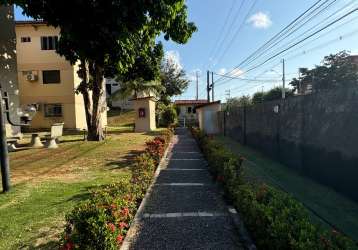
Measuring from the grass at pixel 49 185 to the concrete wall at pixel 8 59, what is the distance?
4.26 m

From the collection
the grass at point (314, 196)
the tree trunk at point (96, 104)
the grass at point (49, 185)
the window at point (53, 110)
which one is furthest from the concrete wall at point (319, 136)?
the window at point (53, 110)

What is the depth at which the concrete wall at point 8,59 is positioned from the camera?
16.8m

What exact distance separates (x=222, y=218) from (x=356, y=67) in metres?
38.2

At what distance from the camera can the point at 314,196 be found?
22.5 feet

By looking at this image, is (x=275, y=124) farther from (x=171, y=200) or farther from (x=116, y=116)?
(x=116, y=116)

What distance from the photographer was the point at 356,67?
36656 millimetres

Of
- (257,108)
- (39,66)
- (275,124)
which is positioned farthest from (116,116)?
(275,124)

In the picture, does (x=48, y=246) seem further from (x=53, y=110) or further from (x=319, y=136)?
(x=53, y=110)

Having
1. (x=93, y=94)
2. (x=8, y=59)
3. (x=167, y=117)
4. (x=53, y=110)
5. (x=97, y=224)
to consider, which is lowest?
(x=97, y=224)

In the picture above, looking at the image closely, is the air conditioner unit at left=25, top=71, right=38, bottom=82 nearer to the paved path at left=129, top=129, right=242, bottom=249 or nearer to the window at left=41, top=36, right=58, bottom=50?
the window at left=41, top=36, right=58, bottom=50

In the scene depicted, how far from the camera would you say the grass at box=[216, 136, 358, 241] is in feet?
17.7

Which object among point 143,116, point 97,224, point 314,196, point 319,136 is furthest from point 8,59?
point 314,196

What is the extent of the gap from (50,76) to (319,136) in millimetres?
24347

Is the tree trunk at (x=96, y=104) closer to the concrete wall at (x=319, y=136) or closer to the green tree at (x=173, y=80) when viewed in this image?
the concrete wall at (x=319, y=136)
